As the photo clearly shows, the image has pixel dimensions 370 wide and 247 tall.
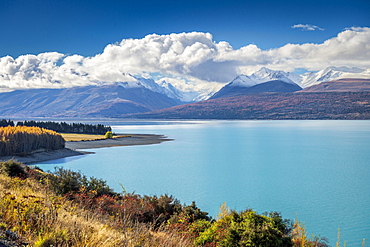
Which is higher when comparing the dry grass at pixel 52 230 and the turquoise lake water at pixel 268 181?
the dry grass at pixel 52 230

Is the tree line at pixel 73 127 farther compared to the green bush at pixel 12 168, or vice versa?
the tree line at pixel 73 127

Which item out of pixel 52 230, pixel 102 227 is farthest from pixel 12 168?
pixel 52 230

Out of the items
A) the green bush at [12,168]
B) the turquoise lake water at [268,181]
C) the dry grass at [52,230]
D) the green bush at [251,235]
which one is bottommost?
the turquoise lake water at [268,181]

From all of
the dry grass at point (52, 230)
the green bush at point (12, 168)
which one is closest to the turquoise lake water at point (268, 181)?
the green bush at point (12, 168)

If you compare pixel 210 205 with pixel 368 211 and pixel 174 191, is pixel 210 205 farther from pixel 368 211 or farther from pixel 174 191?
pixel 368 211

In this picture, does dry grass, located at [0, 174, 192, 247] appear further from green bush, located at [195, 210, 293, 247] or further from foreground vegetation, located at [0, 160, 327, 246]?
green bush, located at [195, 210, 293, 247]

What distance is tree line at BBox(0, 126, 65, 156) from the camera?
46188mm

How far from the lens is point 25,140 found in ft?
161

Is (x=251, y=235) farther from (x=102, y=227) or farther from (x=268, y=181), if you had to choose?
(x=268, y=181)

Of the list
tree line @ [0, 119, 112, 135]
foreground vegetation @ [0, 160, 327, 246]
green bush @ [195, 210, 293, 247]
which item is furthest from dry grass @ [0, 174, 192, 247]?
tree line @ [0, 119, 112, 135]

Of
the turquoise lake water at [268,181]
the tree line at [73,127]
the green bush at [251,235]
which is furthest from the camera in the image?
the tree line at [73,127]

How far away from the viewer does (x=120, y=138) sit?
82.6 meters

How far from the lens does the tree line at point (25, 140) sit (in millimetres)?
46188

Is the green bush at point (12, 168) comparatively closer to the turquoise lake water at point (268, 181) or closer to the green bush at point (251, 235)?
the turquoise lake water at point (268, 181)
